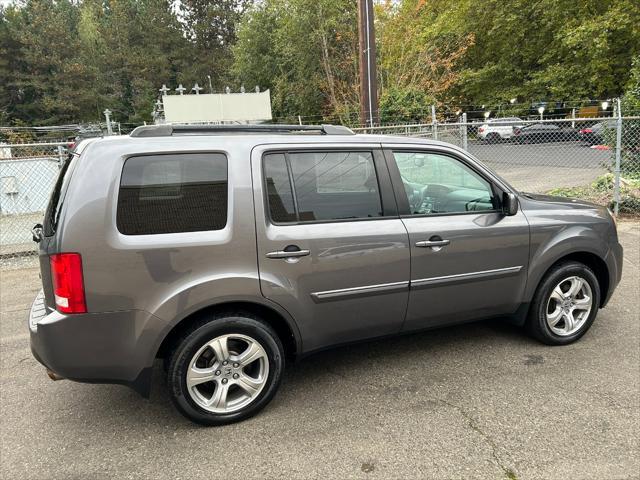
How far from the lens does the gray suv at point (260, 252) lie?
2.65 metres

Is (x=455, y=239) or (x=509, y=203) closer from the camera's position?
(x=455, y=239)

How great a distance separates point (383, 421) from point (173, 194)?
5.95 feet

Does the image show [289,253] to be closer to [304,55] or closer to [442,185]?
[442,185]

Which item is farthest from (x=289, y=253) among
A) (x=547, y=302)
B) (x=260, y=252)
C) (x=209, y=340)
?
(x=547, y=302)

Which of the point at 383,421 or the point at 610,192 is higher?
the point at 610,192

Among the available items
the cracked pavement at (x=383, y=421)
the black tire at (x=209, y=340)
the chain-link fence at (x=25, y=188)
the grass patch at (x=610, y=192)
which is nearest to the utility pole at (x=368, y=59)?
the grass patch at (x=610, y=192)

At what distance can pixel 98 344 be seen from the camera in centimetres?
267

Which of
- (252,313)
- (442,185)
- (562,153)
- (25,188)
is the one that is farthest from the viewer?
(562,153)

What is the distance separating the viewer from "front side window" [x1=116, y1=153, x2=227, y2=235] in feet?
8.85

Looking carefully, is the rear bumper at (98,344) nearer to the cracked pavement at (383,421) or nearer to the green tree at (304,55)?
the cracked pavement at (383,421)

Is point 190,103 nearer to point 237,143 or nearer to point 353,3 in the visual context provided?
point 353,3

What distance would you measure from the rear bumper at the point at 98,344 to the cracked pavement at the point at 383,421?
0.46 meters

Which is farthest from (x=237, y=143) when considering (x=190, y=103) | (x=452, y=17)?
(x=452, y=17)

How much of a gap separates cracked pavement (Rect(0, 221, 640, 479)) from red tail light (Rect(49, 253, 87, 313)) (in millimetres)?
868
